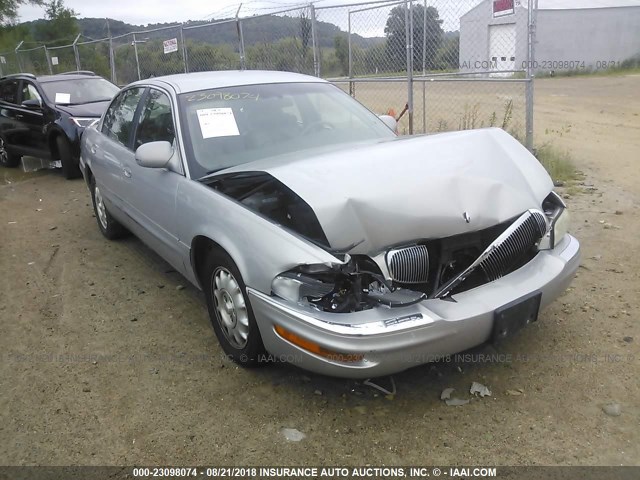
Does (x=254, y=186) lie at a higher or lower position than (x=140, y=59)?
lower

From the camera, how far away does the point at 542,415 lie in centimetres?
274

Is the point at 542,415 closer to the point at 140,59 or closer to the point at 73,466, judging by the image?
the point at 73,466

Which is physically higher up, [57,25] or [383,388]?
[57,25]

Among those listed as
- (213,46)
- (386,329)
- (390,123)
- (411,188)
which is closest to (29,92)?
(213,46)

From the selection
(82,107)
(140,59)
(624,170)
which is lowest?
(624,170)

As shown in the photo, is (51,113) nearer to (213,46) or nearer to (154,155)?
(213,46)

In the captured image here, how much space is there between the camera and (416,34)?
28.0 ft

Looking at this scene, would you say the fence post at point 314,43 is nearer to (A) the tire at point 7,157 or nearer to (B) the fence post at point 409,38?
(B) the fence post at point 409,38

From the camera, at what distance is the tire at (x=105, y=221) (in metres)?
5.45

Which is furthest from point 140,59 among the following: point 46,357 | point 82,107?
point 46,357

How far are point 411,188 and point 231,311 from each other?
1223 mm

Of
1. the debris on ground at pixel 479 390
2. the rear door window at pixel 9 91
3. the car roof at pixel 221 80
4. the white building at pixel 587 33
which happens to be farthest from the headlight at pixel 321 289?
the white building at pixel 587 33

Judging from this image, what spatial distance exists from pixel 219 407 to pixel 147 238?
5.96 ft

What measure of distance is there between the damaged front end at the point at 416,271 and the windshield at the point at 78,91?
7731 mm
